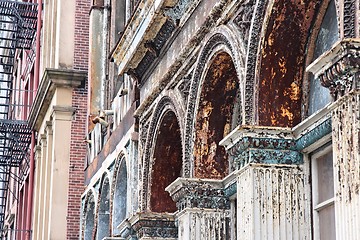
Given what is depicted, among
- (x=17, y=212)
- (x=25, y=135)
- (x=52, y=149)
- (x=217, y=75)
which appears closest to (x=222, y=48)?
(x=217, y=75)

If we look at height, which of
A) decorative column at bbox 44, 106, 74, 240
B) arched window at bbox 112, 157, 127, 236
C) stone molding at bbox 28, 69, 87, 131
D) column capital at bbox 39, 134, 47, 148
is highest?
stone molding at bbox 28, 69, 87, 131

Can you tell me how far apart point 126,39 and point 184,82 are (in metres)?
2.15

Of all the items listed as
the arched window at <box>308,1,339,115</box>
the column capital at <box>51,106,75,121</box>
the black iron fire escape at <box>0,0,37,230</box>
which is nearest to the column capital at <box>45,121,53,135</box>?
the column capital at <box>51,106,75,121</box>

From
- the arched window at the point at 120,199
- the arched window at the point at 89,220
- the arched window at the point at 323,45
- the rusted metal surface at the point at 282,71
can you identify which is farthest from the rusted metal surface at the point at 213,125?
the arched window at the point at 89,220

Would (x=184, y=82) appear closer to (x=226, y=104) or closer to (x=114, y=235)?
(x=226, y=104)

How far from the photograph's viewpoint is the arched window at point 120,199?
49.3 ft

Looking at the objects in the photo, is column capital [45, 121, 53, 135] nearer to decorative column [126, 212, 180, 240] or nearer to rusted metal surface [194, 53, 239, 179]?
decorative column [126, 212, 180, 240]

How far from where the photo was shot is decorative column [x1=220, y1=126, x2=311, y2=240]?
8.81 m

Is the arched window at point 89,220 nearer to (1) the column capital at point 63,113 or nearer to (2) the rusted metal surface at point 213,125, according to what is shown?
(1) the column capital at point 63,113

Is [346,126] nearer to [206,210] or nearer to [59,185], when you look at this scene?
[206,210]

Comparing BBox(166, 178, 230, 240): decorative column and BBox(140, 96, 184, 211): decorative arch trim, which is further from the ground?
BBox(140, 96, 184, 211): decorative arch trim

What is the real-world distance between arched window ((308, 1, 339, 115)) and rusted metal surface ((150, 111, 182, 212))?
13.2 feet

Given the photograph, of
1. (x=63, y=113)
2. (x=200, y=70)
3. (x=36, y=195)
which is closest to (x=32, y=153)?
(x=36, y=195)

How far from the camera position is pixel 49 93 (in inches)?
861
